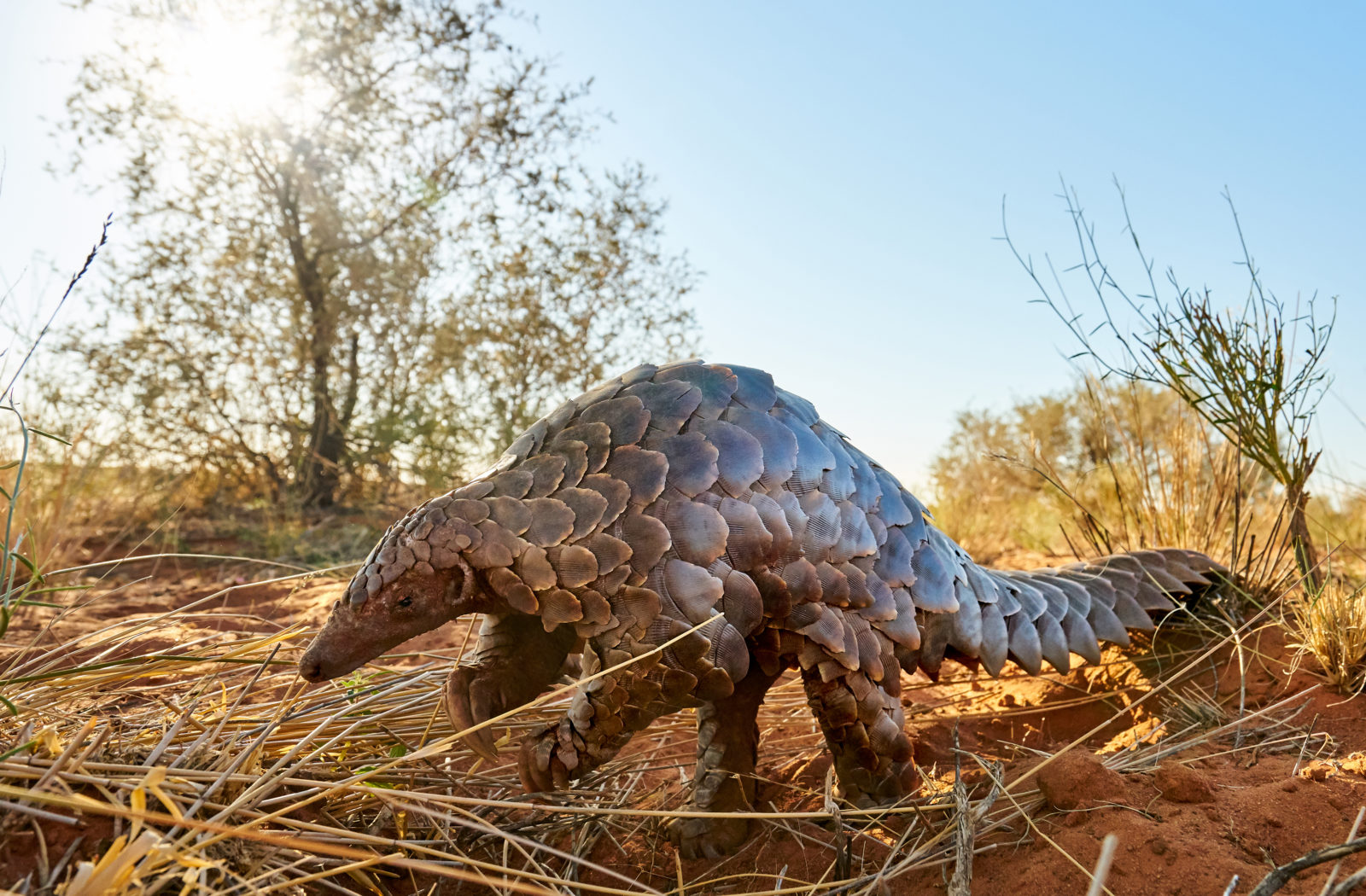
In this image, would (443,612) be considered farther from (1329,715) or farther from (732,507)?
(1329,715)

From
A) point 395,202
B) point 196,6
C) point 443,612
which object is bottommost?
point 443,612

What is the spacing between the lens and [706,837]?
7.39 feet

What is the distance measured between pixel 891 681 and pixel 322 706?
1561 mm

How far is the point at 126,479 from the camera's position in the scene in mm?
8484

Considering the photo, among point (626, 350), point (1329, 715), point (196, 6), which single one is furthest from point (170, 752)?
point (196, 6)

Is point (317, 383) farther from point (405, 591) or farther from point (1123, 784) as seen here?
point (1123, 784)

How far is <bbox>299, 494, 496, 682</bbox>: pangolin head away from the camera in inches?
83.2

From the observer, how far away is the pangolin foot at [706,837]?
2.25m

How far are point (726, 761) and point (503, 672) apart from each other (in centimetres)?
65

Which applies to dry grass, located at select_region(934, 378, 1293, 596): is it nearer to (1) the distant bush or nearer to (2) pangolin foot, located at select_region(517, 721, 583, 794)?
(1) the distant bush

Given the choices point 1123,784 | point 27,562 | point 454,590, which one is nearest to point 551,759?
point 454,590

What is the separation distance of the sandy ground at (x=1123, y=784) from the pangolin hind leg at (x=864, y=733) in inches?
3.9

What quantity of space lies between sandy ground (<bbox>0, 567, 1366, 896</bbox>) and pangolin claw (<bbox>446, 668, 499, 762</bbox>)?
0.34 m

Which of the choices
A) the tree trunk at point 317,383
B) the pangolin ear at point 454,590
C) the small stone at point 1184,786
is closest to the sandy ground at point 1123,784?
the small stone at point 1184,786
